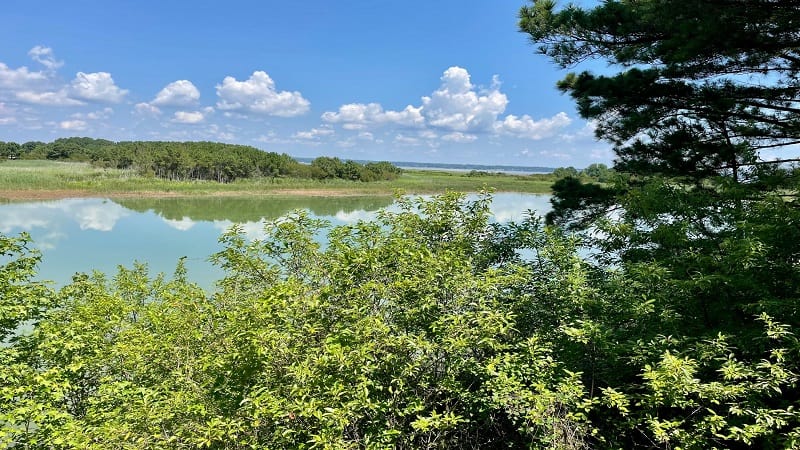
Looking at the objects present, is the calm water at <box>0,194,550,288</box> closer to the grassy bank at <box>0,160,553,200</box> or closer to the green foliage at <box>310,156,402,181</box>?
the grassy bank at <box>0,160,553,200</box>

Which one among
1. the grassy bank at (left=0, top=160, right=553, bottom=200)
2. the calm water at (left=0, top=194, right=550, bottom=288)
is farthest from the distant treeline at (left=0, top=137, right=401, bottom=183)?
the calm water at (left=0, top=194, right=550, bottom=288)

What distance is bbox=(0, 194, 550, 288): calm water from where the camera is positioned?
1362cm

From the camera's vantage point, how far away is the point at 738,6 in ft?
16.7

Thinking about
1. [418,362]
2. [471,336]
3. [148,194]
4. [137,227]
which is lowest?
[137,227]

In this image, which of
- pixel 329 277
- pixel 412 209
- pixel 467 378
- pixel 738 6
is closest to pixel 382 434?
pixel 467 378

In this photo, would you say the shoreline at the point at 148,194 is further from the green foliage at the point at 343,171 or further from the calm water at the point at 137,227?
the green foliage at the point at 343,171

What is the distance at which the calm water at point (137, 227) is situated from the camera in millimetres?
13625

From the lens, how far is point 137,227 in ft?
71.0

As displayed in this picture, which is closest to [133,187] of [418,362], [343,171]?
[343,171]

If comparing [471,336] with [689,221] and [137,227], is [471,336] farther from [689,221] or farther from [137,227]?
[137,227]

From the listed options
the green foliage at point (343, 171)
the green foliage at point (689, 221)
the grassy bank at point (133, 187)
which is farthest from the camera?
the green foliage at point (343, 171)

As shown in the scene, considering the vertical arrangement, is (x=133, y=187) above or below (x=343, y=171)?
below

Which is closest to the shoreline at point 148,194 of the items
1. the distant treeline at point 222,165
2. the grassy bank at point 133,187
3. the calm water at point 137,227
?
the grassy bank at point 133,187

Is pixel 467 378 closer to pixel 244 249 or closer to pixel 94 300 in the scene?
pixel 244 249
